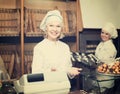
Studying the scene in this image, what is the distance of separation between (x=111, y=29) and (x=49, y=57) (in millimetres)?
811

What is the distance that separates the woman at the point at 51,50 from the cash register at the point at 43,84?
0.33m

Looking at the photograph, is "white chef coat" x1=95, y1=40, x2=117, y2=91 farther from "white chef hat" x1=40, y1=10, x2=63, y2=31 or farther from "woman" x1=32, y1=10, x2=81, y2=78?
"white chef hat" x1=40, y1=10, x2=63, y2=31

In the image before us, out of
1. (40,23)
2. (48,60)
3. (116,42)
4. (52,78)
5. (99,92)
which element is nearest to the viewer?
(52,78)

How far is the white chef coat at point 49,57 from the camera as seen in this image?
7.38 feet

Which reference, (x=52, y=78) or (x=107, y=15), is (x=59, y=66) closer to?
(x=52, y=78)

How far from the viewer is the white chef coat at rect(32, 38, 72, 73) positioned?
2.25m

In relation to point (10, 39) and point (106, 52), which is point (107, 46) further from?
point (10, 39)

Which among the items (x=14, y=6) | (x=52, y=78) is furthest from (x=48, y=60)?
(x=14, y=6)

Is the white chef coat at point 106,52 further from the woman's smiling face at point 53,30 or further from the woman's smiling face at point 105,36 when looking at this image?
the woman's smiling face at point 53,30

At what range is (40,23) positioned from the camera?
7.93 feet

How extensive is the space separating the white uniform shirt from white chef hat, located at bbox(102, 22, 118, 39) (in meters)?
0.09

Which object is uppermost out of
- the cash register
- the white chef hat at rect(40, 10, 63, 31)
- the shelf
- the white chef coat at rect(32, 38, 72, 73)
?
the white chef hat at rect(40, 10, 63, 31)

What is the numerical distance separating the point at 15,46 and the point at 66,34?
1.86ft

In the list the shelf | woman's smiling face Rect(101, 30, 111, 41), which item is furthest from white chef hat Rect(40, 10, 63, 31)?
woman's smiling face Rect(101, 30, 111, 41)
